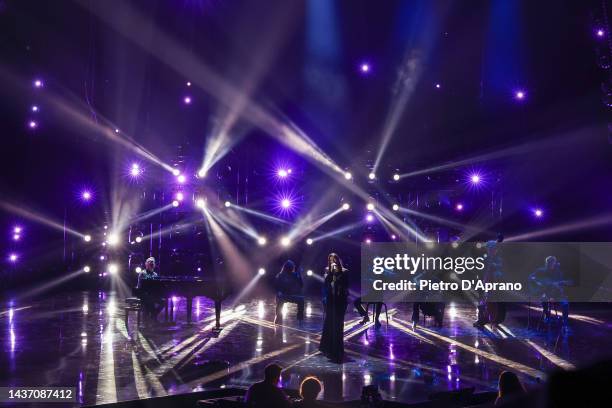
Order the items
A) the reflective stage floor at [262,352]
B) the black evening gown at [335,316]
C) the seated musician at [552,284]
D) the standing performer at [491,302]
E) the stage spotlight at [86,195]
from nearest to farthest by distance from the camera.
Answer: the reflective stage floor at [262,352]
the black evening gown at [335,316]
the seated musician at [552,284]
the standing performer at [491,302]
the stage spotlight at [86,195]

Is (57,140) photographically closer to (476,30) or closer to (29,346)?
(29,346)

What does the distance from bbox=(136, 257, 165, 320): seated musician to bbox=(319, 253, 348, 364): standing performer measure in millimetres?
4209

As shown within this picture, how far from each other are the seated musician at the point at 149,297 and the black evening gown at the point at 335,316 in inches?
165

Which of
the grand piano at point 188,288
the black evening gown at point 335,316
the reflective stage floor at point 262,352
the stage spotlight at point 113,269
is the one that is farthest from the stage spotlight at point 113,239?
the black evening gown at point 335,316

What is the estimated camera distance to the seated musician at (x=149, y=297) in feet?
37.8

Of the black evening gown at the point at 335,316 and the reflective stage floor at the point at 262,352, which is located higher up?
the black evening gown at the point at 335,316

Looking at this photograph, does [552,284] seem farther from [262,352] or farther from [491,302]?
[262,352]

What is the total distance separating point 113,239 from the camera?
773 inches

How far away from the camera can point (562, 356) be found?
9203 millimetres

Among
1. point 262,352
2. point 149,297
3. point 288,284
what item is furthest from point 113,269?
point 262,352

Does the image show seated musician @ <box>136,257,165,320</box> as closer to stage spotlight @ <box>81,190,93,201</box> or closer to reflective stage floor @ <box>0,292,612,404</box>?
reflective stage floor @ <box>0,292,612,404</box>

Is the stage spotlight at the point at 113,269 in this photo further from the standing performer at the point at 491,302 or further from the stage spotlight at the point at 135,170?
the standing performer at the point at 491,302

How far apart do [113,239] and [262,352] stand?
12015mm

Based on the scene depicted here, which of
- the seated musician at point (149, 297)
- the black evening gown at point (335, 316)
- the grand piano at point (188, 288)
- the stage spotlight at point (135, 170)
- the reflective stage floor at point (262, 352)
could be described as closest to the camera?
the reflective stage floor at point (262, 352)
